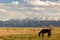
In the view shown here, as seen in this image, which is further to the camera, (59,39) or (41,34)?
(41,34)

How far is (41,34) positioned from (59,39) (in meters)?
6.05

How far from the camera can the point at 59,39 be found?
111 ft

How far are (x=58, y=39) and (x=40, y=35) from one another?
5.52 meters

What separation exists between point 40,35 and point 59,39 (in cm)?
556

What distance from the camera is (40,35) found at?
38875 millimetres

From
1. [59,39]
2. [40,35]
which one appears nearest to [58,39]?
[59,39]

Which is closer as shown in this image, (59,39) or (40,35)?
(59,39)

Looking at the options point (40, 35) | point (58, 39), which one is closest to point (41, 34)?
point (40, 35)

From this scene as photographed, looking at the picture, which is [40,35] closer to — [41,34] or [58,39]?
[41,34]

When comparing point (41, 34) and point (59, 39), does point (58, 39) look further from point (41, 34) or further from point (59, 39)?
point (41, 34)

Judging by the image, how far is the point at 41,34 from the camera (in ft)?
130

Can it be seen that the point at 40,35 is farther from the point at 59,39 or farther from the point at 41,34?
the point at 59,39

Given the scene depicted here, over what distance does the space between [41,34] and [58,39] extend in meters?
6.02
